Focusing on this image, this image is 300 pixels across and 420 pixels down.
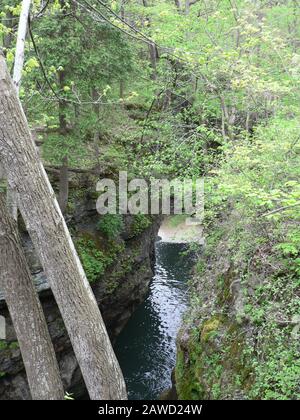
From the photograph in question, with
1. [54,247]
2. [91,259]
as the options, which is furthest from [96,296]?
[54,247]

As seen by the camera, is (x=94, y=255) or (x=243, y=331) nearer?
(x=243, y=331)

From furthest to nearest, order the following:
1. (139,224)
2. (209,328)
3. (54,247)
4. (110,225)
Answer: (139,224), (110,225), (209,328), (54,247)

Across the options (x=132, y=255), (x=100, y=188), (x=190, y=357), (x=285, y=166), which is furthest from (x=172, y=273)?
(x=285, y=166)

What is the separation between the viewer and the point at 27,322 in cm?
464

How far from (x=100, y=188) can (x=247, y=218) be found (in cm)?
682

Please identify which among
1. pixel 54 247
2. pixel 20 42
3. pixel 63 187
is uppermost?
pixel 20 42

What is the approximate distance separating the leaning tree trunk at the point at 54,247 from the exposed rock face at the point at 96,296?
539 cm

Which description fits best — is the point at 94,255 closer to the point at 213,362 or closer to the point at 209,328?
the point at 209,328

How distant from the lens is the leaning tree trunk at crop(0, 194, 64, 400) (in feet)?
15.1

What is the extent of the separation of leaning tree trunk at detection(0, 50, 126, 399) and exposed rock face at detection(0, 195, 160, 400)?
17.7 ft

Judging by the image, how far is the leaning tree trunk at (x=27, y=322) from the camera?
182 inches

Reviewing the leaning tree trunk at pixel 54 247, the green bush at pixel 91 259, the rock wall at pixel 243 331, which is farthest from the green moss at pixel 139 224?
the leaning tree trunk at pixel 54 247

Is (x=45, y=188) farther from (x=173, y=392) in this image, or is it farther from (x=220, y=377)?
(x=173, y=392)

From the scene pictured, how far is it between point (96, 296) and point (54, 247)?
7.82m
